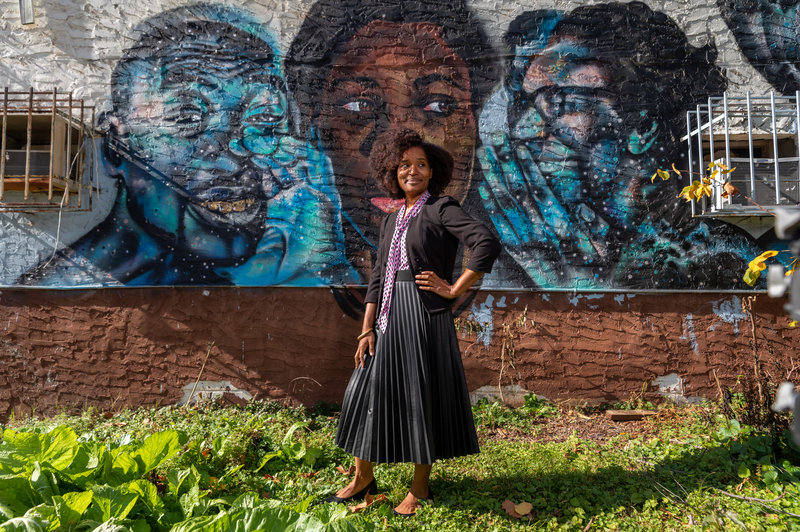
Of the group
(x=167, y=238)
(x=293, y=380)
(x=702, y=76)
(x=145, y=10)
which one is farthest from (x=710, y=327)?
(x=145, y=10)

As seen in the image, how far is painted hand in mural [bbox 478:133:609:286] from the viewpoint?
451cm

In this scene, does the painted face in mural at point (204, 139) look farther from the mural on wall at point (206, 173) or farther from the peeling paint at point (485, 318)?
the peeling paint at point (485, 318)

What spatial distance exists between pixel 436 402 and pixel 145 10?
4.26 meters

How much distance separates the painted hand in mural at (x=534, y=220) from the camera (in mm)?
4508

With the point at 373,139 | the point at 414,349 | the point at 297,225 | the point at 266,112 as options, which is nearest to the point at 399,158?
the point at 414,349

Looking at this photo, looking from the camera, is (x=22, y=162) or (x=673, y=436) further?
(x=22, y=162)

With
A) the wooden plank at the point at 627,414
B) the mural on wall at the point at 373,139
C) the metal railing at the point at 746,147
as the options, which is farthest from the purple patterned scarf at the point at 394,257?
the metal railing at the point at 746,147

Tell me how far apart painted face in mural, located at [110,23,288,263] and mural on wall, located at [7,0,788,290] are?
0.01 m

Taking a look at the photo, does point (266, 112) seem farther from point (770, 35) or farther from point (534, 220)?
point (770, 35)

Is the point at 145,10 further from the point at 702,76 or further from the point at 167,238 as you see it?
the point at 702,76

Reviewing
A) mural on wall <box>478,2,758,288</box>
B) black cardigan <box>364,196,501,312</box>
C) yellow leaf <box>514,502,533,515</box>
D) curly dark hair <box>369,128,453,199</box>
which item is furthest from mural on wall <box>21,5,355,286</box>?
yellow leaf <box>514,502,533,515</box>

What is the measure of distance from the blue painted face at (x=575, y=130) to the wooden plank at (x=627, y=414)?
1.52m

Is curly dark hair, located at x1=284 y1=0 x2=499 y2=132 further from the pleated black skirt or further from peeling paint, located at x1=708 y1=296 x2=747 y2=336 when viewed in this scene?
peeling paint, located at x1=708 y1=296 x2=747 y2=336

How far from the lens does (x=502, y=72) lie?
15.2 ft
